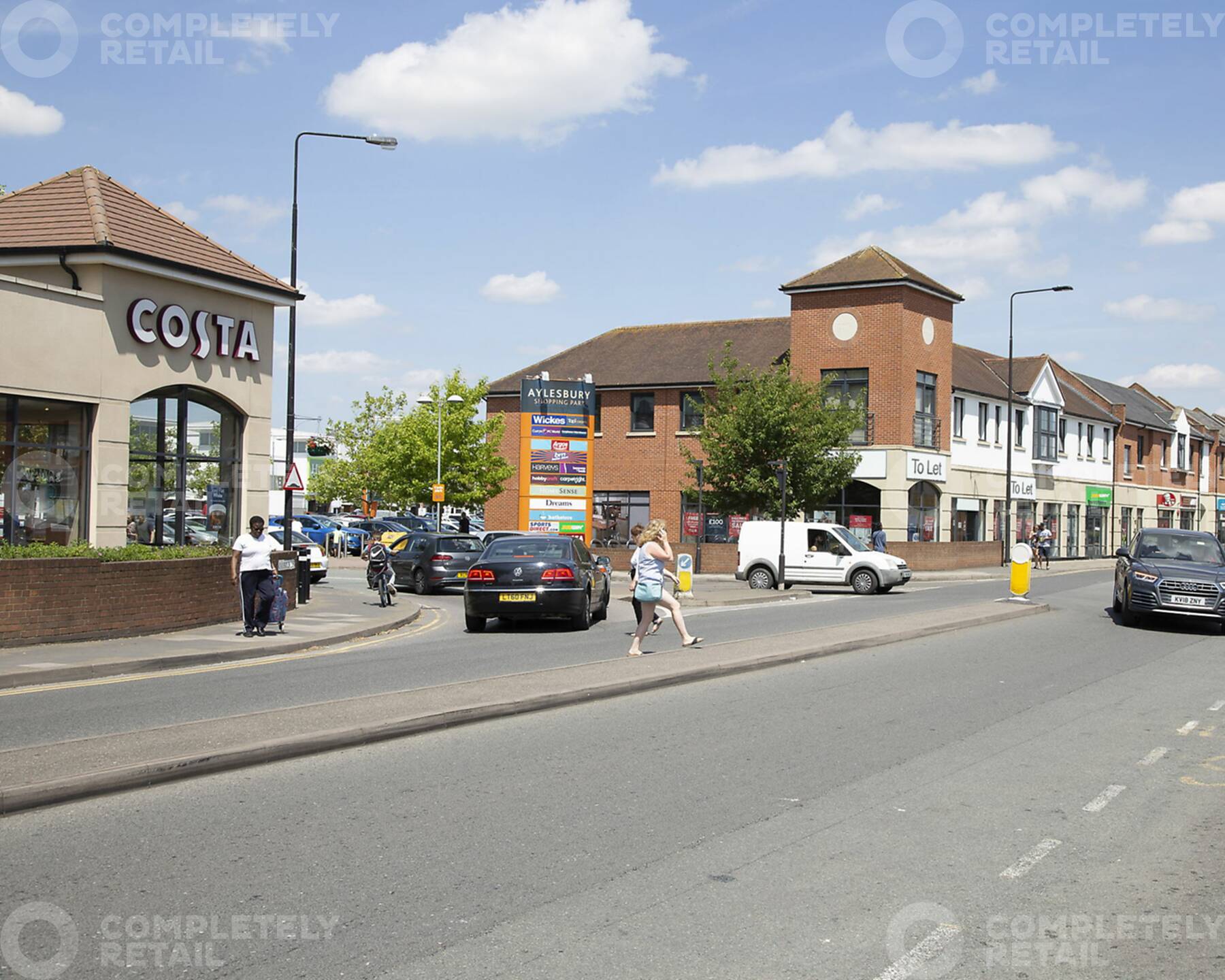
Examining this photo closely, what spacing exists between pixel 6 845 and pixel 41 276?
48.0 ft

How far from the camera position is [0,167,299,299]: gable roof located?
60.2ft

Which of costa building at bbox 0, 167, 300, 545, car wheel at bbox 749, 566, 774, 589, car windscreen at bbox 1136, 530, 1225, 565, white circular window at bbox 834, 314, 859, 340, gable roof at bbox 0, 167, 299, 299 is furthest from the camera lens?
white circular window at bbox 834, 314, 859, 340

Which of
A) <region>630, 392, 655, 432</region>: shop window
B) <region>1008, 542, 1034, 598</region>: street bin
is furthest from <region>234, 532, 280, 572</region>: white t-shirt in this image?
<region>630, 392, 655, 432</region>: shop window

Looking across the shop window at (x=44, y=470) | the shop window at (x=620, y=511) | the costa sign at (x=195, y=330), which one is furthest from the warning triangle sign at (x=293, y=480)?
the shop window at (x=620, y=511)

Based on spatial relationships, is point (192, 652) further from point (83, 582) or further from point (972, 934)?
point (972, 934)

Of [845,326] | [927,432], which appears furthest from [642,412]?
[927,432]

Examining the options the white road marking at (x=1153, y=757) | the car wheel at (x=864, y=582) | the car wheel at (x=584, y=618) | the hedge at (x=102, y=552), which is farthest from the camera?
the car wheel at (x=864, y=582)

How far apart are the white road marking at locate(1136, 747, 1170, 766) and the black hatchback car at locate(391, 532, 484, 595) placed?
20.7m

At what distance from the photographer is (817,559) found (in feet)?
106

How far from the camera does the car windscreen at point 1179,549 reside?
68.6 feet

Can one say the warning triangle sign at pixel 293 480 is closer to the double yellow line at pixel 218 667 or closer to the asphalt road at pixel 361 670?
the asphalt road at pixel 361 670

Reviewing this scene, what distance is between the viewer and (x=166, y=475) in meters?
19.5

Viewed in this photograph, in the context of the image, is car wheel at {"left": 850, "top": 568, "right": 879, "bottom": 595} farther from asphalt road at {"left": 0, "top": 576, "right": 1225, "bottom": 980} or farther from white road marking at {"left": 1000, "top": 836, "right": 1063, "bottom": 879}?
white road marking at {"left": 1000, "top": 836, "right": 1063, "bottom": 879}

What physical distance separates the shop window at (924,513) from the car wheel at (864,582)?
47.1 ft
